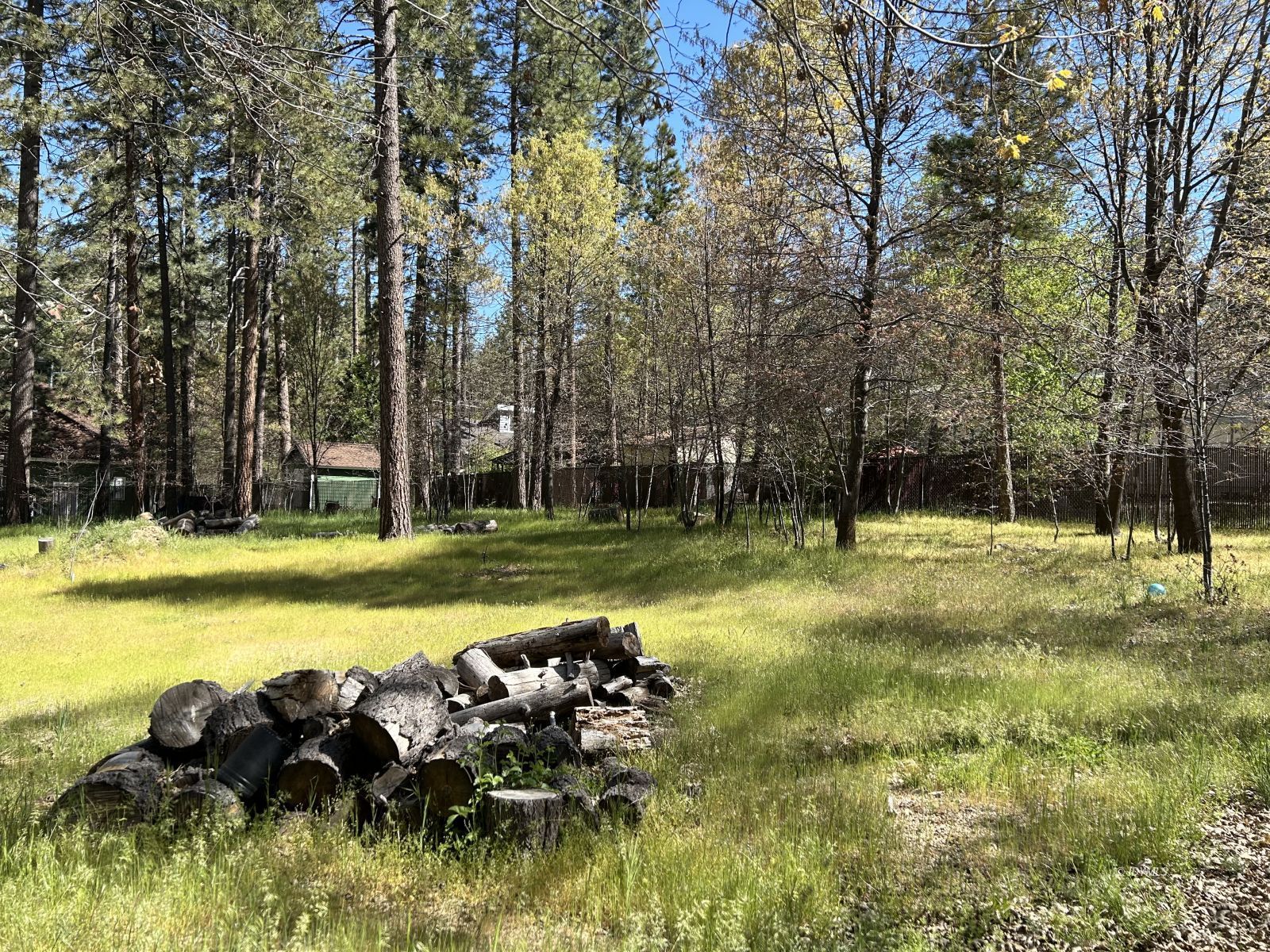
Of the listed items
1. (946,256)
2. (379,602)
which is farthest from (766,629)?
(946,256)

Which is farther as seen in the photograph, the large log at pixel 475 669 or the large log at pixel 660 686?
the large log at pixel 660 686

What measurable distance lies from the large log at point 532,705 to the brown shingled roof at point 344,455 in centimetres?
3490

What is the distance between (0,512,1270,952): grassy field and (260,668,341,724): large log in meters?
1.00

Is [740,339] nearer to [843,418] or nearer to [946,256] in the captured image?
[843,418]

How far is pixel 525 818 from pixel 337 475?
3927 centimetres

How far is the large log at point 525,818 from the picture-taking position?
3.78 metres

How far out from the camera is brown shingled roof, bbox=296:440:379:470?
38.4 meters

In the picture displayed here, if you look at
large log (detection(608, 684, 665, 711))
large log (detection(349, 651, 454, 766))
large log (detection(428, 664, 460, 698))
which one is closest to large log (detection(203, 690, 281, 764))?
large log (detection(349, 651, 454, 766))

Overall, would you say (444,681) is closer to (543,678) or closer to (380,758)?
(543,678)

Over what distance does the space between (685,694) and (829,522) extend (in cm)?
1622

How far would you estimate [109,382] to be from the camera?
26.3 metres

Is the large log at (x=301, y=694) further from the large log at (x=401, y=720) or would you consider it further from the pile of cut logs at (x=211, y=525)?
the pile of cut logs at (x=211, y=525)

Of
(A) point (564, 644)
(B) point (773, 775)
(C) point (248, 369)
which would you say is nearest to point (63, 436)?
(C) point (248, 369)

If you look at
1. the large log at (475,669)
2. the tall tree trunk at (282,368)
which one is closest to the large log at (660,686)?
the large log at (475,669)
